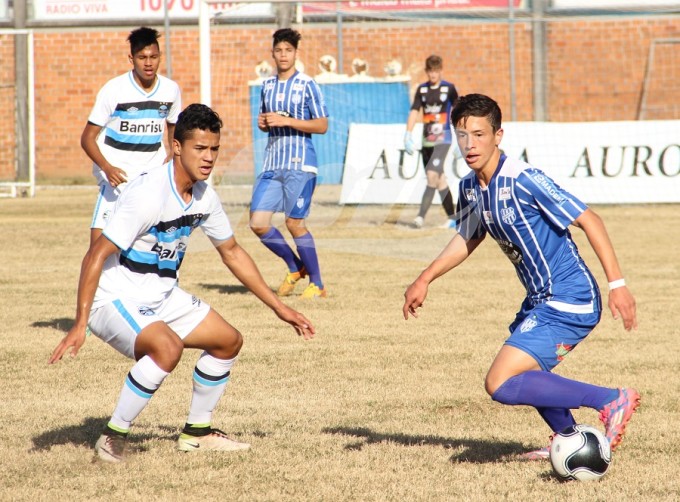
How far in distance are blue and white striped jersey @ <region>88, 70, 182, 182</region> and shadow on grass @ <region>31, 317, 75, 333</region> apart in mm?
1196

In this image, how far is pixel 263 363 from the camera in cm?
719

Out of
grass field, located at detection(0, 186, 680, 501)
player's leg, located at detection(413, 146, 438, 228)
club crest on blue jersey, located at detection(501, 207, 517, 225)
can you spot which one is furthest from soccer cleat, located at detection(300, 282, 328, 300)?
player's leg, located at detection(413, 146, 438, 228)

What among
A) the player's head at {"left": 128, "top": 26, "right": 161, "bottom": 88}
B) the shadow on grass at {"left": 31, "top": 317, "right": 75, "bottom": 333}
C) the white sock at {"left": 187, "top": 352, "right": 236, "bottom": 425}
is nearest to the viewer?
the white sock at {"left": 187, "top": 352, "right": 236, "bottom": 425}

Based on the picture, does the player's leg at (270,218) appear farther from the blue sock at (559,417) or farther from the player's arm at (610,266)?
the player's arm at (610,266)

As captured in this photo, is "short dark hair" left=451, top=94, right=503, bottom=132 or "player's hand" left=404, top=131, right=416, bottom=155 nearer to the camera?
"short dark hair" left=451, top=94, right=503, bottom=132

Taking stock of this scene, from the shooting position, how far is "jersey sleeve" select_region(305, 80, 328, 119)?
32.5ft

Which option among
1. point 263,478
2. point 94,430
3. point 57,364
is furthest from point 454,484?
point 57,364

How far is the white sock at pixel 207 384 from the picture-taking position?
514 cm

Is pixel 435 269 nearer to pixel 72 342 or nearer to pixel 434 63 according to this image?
pixel 72 342

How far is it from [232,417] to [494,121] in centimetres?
215

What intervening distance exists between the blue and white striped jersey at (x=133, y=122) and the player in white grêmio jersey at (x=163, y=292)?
3298 mm

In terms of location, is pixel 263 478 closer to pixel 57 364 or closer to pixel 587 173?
pixel 57 364

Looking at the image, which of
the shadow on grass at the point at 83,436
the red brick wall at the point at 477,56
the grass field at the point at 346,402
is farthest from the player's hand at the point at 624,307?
the red brick wall at the point at 477,56

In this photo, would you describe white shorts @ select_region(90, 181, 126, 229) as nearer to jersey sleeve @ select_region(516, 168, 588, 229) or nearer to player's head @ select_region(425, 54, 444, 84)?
jersey sleeve @ select_region(516, 168, 588, 229)
